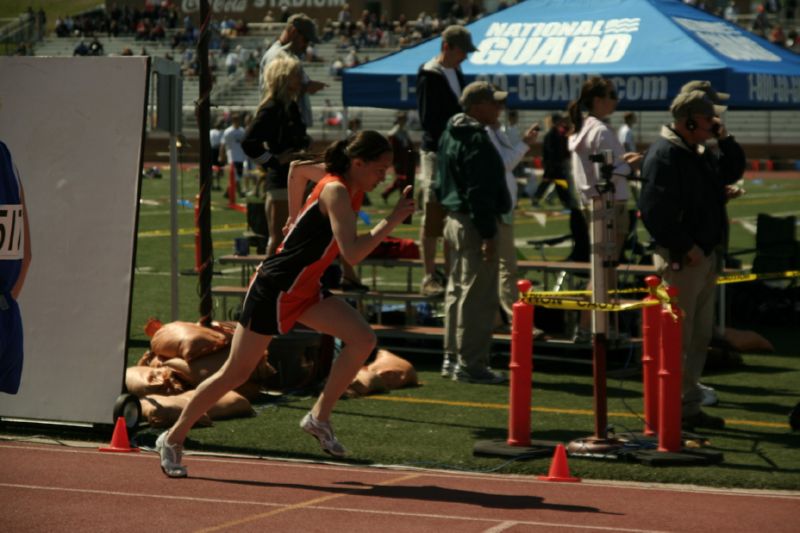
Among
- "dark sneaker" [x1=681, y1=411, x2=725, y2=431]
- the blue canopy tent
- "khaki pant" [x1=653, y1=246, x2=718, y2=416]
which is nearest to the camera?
"khaki pant" [x1=653, y1=246, x2=718, y2=416]

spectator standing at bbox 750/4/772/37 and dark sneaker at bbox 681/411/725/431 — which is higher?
spectator standing at bbox 750/4/772/37

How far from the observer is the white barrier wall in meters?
9.09

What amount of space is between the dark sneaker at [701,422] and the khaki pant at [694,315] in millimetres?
34

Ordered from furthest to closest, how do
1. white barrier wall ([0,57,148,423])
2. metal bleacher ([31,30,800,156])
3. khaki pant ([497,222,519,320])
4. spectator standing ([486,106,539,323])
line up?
metal bleacher ([31,30,800,156]) → khaki pant ([497,222,519,320]) → spectator standing ([486,106,539,323]) → white barrier wall ([0,57,148,423])

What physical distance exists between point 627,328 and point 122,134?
5.34 metres

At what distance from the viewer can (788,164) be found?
50375 millimetres

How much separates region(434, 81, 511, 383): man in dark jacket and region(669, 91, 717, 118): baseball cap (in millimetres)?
2097

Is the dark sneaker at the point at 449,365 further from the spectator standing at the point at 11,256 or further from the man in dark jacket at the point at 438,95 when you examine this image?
the spectator standing at the point at 11,256

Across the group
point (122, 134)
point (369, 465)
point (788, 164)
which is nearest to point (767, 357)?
point (369, 465)

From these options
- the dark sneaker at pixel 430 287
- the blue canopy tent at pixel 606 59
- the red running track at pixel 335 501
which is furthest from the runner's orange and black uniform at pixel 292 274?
the blue canopy tent at pixel 606 59

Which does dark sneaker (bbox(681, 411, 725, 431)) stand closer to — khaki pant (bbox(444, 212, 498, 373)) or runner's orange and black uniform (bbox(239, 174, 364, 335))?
khaki pant (bbox(444, 212, 498, 373))

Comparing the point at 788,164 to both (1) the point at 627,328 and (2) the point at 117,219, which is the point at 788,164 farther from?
(2) the point at 117,219

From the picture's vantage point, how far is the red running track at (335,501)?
696 centimetres

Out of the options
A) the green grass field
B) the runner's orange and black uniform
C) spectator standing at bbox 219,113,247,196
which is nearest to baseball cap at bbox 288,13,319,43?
the green grass field
